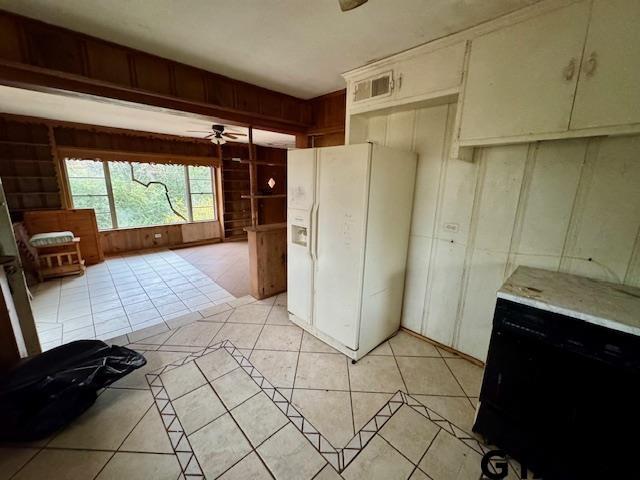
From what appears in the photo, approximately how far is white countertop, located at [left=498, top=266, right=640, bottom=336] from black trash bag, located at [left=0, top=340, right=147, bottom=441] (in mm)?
2660

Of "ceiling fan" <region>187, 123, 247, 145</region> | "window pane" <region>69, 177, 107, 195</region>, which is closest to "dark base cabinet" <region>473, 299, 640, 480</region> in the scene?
"ceiling fan" <region>187, 123, 247, 145</region>

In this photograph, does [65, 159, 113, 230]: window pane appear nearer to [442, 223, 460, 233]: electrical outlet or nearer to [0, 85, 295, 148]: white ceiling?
[0, 85, 295, 148]: white ceiling

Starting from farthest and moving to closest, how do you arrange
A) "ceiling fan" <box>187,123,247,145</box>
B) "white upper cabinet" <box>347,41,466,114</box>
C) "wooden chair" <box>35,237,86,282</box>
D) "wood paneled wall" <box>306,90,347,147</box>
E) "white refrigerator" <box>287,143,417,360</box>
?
"ceiling fan" <box>187,123,247,145</box>
"wooden chair" <box>35,237,86,282</box>
"wood paneled wall" <box>306,90,347,147</box>
"white refrigerator" <box>287,143,417,360</box>
"white upper cabinet" <box>347,41,466,114</box>

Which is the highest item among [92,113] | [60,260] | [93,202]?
[92,113]

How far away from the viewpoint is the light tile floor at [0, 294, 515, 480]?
4.45 ft

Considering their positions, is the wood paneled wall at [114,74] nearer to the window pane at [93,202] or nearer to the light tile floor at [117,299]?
the light tile floor at [117,299]

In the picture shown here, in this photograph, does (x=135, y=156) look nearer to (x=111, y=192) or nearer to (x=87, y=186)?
(x=111, y=192)

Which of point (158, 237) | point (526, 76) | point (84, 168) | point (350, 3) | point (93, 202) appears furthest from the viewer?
point (158, 237)

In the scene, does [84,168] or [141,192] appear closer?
[84,168]

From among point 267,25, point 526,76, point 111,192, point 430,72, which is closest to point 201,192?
point 111,192

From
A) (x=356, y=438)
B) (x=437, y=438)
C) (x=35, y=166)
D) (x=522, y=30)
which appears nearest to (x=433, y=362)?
(x=437, y=438)

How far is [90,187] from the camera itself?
5090mm

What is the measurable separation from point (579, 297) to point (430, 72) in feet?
5.84

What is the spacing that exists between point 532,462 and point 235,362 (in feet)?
6.73
